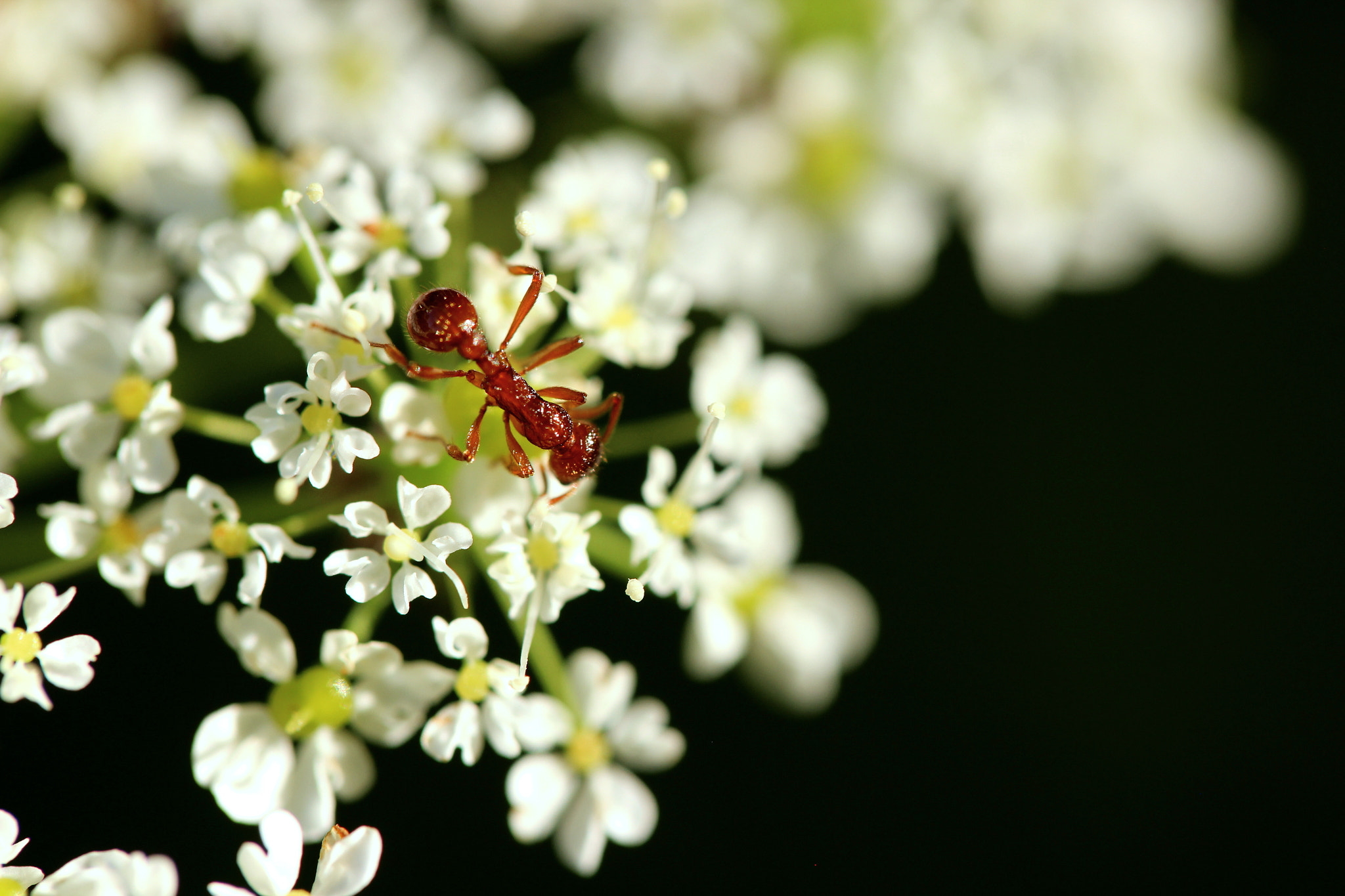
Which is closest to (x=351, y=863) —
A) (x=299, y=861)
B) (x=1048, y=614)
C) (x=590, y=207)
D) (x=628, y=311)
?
(x=299, y=861)

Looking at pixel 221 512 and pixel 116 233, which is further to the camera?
pixel 116 233

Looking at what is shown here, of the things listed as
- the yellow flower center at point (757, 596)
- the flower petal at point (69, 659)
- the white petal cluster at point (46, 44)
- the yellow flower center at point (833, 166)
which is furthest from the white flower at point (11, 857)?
the yellow flower center at point (833, 166)

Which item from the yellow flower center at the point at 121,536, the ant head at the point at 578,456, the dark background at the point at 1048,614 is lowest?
the dark background at the point at 1048,614

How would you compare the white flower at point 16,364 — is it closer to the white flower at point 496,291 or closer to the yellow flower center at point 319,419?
the yellow flower center at point 319,419

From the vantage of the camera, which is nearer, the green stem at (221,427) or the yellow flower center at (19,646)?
the yellow flower center at (19,646)

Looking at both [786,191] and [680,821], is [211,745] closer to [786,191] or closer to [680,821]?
[680,821]

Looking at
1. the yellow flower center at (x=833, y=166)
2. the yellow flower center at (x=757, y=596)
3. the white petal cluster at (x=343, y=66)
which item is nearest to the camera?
the yellow flower center at (x=757, y=596)

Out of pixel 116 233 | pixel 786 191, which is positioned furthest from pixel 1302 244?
pixel 116 233
